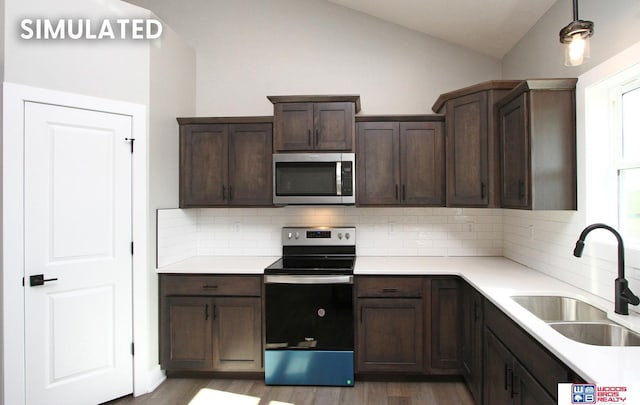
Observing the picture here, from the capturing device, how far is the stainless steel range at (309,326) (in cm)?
264

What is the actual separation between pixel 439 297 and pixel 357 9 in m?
2.66

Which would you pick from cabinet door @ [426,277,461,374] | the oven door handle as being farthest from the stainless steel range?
cabinet door @ [426,277,461,374]

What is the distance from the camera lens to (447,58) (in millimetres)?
3240

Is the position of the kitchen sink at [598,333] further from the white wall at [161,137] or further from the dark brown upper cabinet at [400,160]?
the white wall at [161,137]

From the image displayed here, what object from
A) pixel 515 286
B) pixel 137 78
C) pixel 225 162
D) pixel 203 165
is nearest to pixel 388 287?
pixel 515 286

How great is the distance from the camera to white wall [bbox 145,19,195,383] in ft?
8.75

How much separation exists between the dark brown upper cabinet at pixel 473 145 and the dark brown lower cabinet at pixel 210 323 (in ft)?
5.78

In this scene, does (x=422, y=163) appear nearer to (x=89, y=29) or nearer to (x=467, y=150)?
(x=467, y=150)

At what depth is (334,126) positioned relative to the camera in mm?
2875

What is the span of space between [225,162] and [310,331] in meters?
1.59

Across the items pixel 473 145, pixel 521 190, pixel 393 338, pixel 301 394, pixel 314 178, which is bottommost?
pixel 301 394

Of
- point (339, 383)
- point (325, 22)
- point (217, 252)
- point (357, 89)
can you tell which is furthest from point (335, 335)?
point (325, 22)

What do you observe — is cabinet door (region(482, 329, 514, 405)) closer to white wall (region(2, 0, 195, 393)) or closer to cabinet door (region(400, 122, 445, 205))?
cabinet door (region(400, 122, 445, 205))

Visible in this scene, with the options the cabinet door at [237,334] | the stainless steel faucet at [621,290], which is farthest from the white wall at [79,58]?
the stainless steel faucet at [621,290]
